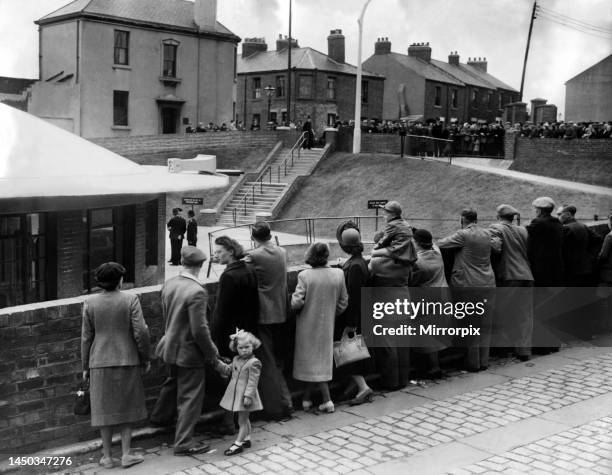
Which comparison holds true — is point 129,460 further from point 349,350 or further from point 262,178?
point 262,178

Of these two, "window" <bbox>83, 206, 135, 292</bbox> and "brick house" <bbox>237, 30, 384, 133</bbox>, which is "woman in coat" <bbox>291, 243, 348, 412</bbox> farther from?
"brick house" <bbox>237, 30, 384, 133</bbox>

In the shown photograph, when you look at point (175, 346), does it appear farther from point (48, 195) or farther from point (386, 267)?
point (48, 195)

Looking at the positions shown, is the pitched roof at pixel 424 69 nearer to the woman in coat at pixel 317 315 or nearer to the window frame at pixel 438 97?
the window frame at pixel 438 97

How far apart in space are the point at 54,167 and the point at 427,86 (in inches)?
1963

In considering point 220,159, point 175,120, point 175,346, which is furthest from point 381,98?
point 175,346

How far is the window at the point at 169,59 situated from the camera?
4203cm

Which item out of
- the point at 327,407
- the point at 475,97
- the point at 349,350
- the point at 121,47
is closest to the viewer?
the point at 327,407

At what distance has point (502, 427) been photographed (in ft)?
22.3

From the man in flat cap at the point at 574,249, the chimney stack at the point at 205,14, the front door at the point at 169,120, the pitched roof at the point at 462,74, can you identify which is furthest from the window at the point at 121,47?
the man in flat cap at the point at 574,249

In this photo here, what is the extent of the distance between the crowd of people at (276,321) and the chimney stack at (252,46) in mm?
53282

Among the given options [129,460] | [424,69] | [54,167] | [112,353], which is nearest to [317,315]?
[112,353]

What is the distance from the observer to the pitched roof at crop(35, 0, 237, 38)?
38812 millimetres

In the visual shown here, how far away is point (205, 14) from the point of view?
4328cm

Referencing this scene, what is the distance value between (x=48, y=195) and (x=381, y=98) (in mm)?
51078
